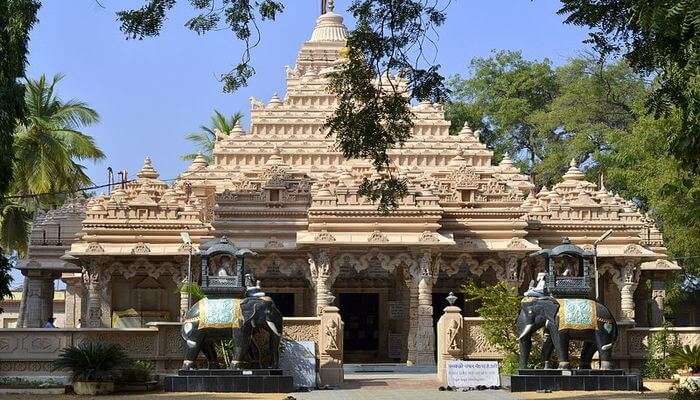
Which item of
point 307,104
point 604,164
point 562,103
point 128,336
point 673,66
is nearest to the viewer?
point 673,66

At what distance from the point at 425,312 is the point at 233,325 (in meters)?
11.5

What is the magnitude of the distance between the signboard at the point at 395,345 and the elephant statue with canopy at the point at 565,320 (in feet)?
44.8

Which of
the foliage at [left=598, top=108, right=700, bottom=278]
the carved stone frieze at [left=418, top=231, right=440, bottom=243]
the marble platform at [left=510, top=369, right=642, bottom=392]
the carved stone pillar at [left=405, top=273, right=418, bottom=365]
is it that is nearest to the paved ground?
the marble platform at [left=510, top=369, right=642, bottom=392]

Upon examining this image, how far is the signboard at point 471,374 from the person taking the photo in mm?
23594

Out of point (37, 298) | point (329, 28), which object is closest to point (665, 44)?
point (37, 298)

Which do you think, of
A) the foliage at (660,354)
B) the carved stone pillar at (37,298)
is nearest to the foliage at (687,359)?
the foliage at (660,354)

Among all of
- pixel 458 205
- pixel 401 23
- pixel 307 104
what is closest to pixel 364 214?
pixel 458 205

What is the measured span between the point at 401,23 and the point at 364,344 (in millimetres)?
20316

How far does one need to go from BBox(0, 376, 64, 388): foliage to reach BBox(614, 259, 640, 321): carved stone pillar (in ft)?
61.4

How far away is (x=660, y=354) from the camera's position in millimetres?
25844

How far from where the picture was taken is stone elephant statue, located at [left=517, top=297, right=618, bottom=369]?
75.2ft

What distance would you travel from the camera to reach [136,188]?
129 feet

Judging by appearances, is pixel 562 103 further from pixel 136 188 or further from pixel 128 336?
pixel 128 336

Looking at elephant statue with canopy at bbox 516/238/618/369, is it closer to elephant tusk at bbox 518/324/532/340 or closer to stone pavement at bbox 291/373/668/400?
elephant tusk at bbox 518/324/532/340
